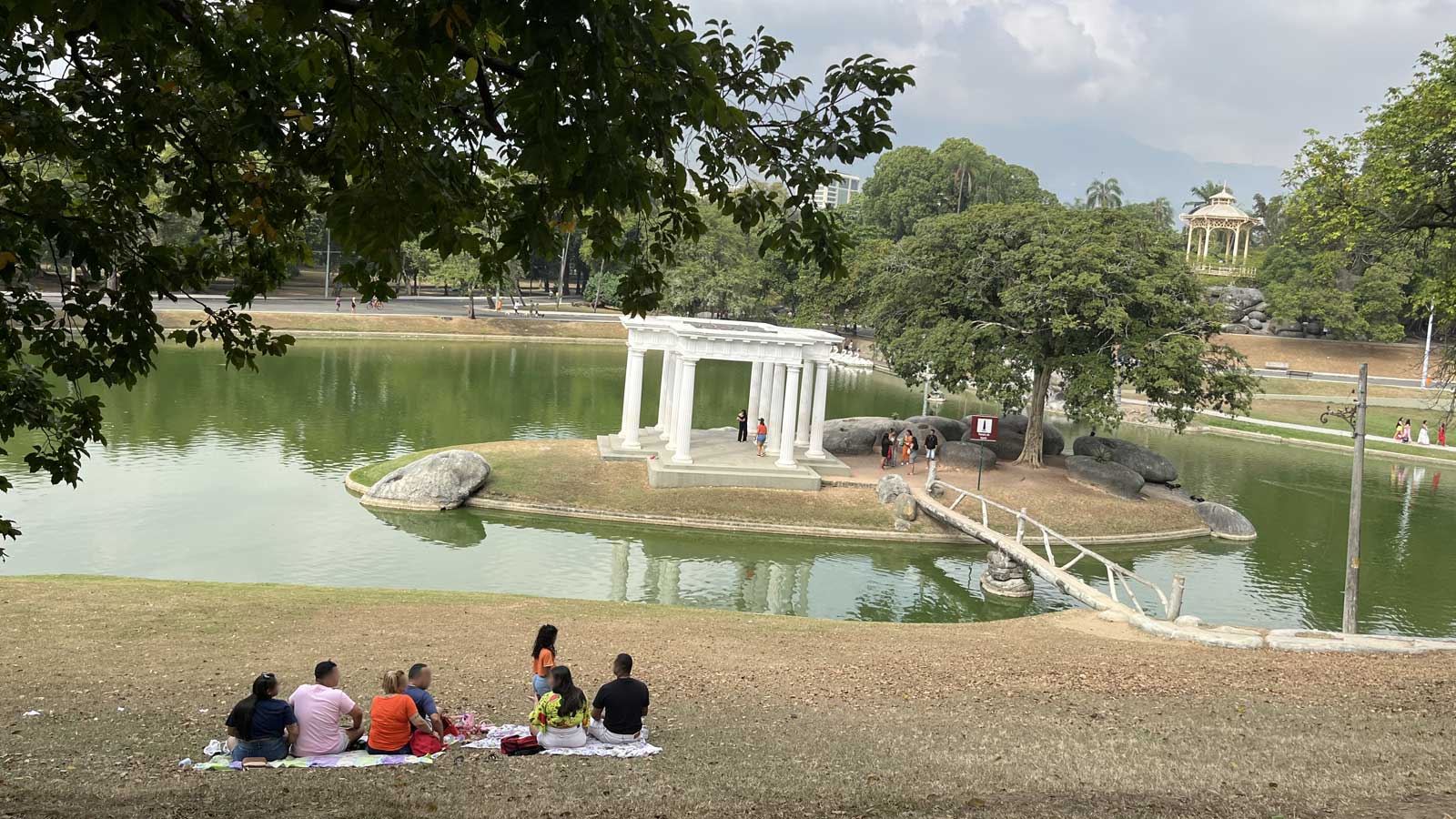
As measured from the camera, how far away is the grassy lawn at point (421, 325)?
6775 cm

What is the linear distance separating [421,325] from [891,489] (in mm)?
50266

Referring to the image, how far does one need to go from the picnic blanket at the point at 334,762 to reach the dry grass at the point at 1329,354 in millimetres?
81716

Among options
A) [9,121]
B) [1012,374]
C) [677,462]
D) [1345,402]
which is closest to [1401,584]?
[1012,374]

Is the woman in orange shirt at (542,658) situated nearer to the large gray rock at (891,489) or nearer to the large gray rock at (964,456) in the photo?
the large gray rock at (891,489)

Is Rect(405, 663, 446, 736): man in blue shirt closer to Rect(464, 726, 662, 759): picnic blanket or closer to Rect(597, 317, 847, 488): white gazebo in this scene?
Rect(464, 726, 662, 759): picnic blanket

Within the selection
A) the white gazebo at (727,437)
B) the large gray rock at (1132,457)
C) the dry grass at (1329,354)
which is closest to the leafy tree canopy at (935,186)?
the dry grass at (1329,354)

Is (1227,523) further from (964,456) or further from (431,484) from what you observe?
(431,484)

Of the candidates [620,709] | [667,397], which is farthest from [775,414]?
[620,709]

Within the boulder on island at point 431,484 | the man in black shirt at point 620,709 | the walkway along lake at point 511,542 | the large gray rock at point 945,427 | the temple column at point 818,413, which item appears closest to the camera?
the man in black shirt at point 620,709

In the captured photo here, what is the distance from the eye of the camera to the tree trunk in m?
36.9

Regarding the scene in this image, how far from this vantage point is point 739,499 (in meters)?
30.6

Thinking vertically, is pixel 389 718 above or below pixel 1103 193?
below

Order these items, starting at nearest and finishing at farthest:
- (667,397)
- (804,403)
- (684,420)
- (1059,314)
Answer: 1. (684,420)
2. (1059,314)
3. (804,403)
4. (667,397)

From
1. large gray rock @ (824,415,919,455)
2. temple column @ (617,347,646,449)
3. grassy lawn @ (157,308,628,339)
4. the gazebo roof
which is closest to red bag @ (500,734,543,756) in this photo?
temple column @ (617,347,646,449)
